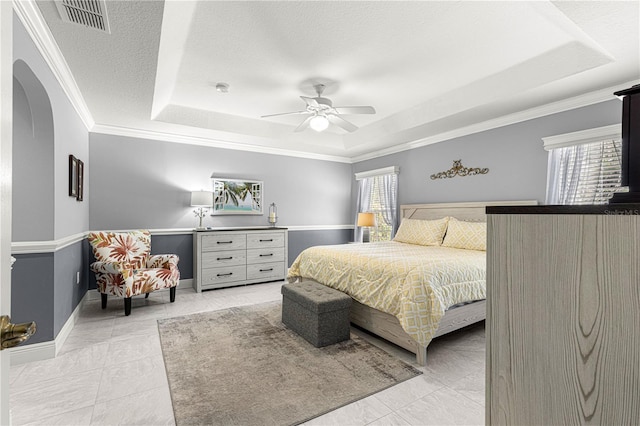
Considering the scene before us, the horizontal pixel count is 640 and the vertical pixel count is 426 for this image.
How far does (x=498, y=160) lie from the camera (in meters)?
4.01

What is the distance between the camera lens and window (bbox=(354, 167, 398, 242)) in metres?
5.56

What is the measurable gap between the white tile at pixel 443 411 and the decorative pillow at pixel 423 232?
2.46 meters

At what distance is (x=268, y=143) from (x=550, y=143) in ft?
13.2

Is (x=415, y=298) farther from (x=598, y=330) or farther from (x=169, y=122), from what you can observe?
(x=169, y=122)

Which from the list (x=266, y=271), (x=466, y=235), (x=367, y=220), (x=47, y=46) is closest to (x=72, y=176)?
(x=47, y=46)

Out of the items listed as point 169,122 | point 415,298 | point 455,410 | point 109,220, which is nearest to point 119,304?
point 109,220

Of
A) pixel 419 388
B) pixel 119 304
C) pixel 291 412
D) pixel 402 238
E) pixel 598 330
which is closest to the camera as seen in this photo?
pixel 598 330

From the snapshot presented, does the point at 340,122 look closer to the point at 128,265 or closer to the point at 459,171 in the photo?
the point at 459,171

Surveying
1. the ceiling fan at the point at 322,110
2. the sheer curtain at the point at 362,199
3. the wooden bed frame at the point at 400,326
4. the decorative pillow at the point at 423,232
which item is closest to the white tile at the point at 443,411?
the wooden bed frame at the point at 400,326

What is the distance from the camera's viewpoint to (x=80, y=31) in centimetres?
212

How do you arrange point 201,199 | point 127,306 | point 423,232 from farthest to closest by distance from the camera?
1. point 201,199
2. point 423,232
3. point 127,306

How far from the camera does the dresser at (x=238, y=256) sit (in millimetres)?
4629

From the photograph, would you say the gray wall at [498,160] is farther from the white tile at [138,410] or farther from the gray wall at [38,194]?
the gray wall at [38,194]

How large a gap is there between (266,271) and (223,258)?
2.55 ft
